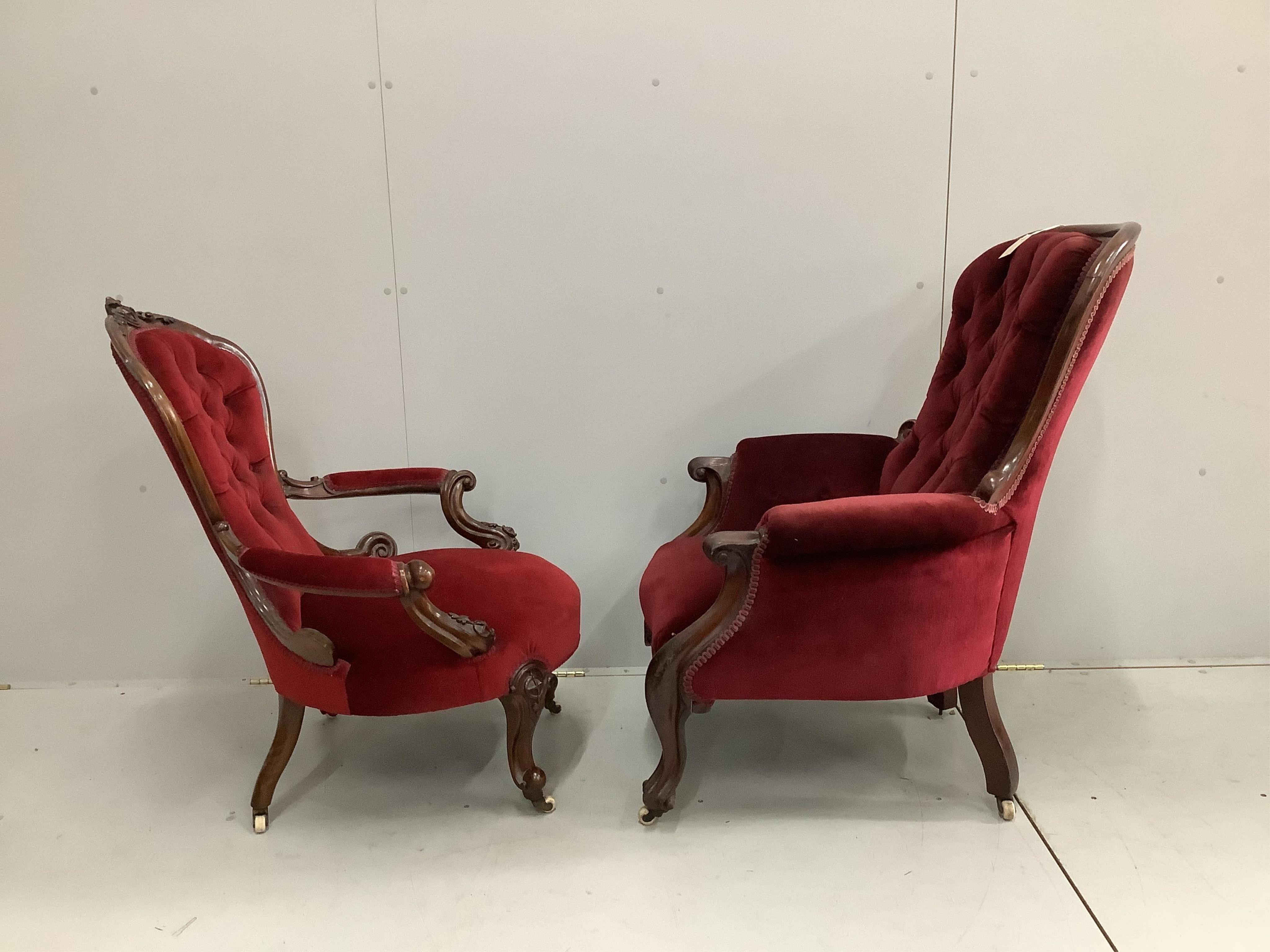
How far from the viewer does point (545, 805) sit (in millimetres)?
1604

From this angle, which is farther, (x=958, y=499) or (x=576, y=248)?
(x=576, y=248)

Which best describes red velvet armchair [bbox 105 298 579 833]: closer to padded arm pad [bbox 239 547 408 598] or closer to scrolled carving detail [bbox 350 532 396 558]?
padded arm pad [bbox 239 547 408 598]

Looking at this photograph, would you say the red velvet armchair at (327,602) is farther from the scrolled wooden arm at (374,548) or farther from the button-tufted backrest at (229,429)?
the scrolled wooden arm at (374,548)

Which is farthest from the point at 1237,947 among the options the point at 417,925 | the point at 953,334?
the point at 417,925

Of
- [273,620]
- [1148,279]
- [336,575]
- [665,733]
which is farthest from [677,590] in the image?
[1148,279]

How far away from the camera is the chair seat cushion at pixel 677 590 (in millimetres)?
1479

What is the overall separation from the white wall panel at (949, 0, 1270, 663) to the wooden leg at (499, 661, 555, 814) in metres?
1.41

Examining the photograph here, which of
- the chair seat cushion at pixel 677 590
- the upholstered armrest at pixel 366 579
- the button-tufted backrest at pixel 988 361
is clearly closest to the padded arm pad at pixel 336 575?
the upholstered armrest at pixel 366 579

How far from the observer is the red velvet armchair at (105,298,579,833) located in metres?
1.41

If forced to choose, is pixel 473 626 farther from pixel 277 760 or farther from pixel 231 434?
pixel 231 434

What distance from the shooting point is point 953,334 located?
1779 millimetres

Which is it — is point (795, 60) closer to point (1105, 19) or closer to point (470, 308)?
point (1105, 19)

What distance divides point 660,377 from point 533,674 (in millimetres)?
903

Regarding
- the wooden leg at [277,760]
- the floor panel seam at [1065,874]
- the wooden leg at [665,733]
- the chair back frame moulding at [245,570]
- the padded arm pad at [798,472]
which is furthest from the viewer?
the padded arm pad at [798,472]
